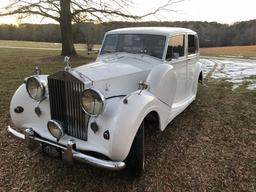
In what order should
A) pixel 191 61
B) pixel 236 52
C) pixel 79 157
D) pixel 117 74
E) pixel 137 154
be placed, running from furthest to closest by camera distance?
pixel 236 52
pixel 191 61
pixel 117 74
pixel 137 154
pixel 79 157

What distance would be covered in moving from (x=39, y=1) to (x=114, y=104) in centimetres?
1511

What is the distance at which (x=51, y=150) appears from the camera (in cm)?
352

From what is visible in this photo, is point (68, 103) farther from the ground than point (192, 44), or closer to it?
closer to it

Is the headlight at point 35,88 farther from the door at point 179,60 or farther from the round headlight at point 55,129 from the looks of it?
the door at point 179,60

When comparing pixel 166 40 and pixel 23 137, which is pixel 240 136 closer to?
pixel 166 40

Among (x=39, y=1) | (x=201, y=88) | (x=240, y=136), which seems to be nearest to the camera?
(x=240, y=136)

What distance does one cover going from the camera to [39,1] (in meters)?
16.7

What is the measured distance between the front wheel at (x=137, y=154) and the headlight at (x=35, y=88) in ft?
4.66

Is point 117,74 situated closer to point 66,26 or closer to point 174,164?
point 174,164

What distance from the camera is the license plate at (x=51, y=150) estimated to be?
347 centimetres

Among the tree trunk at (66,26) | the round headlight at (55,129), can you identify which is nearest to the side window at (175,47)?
the round headlight at (55,129)

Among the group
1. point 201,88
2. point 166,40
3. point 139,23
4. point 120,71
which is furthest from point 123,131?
point 139,23

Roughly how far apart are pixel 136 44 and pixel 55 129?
2333mm

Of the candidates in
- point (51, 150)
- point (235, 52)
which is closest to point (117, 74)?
point (51, 150)
